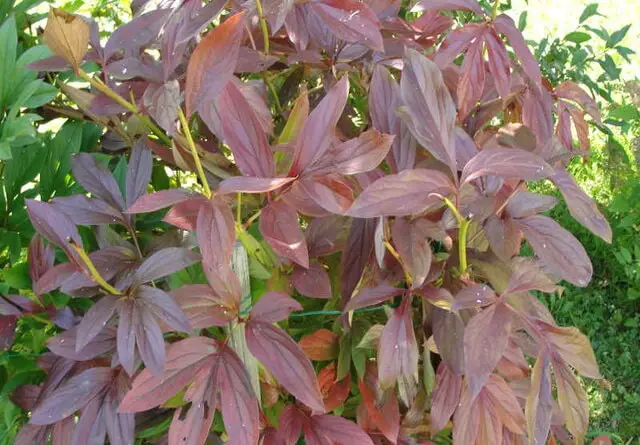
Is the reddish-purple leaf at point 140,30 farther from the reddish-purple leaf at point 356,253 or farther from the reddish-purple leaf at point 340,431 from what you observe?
the reddish-purple leaf at point 340,431

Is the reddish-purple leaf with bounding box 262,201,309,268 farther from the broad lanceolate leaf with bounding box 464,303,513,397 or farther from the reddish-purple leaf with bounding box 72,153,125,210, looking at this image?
the reddish-purple leaf with bounding box 72,153,125,210

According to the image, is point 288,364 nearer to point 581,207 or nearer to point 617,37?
point 581,207

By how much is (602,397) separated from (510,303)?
1.89m

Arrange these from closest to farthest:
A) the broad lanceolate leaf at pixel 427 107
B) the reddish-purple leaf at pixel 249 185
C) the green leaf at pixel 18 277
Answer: the reddish-purple leaf at pixel 249 185 → the broad lanceolate leaf at pixel 427 107 → the green leaf at pixel 18 277

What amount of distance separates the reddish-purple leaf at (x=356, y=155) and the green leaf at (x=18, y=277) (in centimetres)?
53

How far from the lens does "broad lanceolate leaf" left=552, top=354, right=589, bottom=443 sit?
0.86 metres

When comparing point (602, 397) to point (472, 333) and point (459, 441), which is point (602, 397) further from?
point (472, 333)

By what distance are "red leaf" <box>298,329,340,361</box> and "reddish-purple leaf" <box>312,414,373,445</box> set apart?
0.31 feet

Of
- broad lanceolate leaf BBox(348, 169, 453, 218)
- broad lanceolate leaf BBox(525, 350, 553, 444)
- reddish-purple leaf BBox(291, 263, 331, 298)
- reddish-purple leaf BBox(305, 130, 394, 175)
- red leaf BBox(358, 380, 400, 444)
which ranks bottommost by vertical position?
red leaf BBox(358, 380, 400, 444)

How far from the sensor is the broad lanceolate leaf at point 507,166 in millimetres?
793

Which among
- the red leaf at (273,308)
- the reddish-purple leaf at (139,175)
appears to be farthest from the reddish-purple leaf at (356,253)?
the reddish-purple leaf at (139,175)

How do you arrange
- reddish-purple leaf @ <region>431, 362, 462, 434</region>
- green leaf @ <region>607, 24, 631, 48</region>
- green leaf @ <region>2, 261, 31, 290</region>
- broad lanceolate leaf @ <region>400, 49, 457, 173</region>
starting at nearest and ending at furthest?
broad lanceolate leaf @ <region>400, 49, 457, 173</region>
reddish-purple leaf @ <region>431, 362, 462, 434</region>
green leaf @ <region>2, 261, 31, 290</region>
green leaf @ <region>607, 24, 631, 48</region>

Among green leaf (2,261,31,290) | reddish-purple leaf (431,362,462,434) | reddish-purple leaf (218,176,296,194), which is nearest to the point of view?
reddish-purple leaf (218,176,296,194)

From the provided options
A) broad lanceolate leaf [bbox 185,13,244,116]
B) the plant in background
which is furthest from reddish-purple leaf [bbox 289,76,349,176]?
broad lanceolate leaf [bbox 185,13,244,116]
